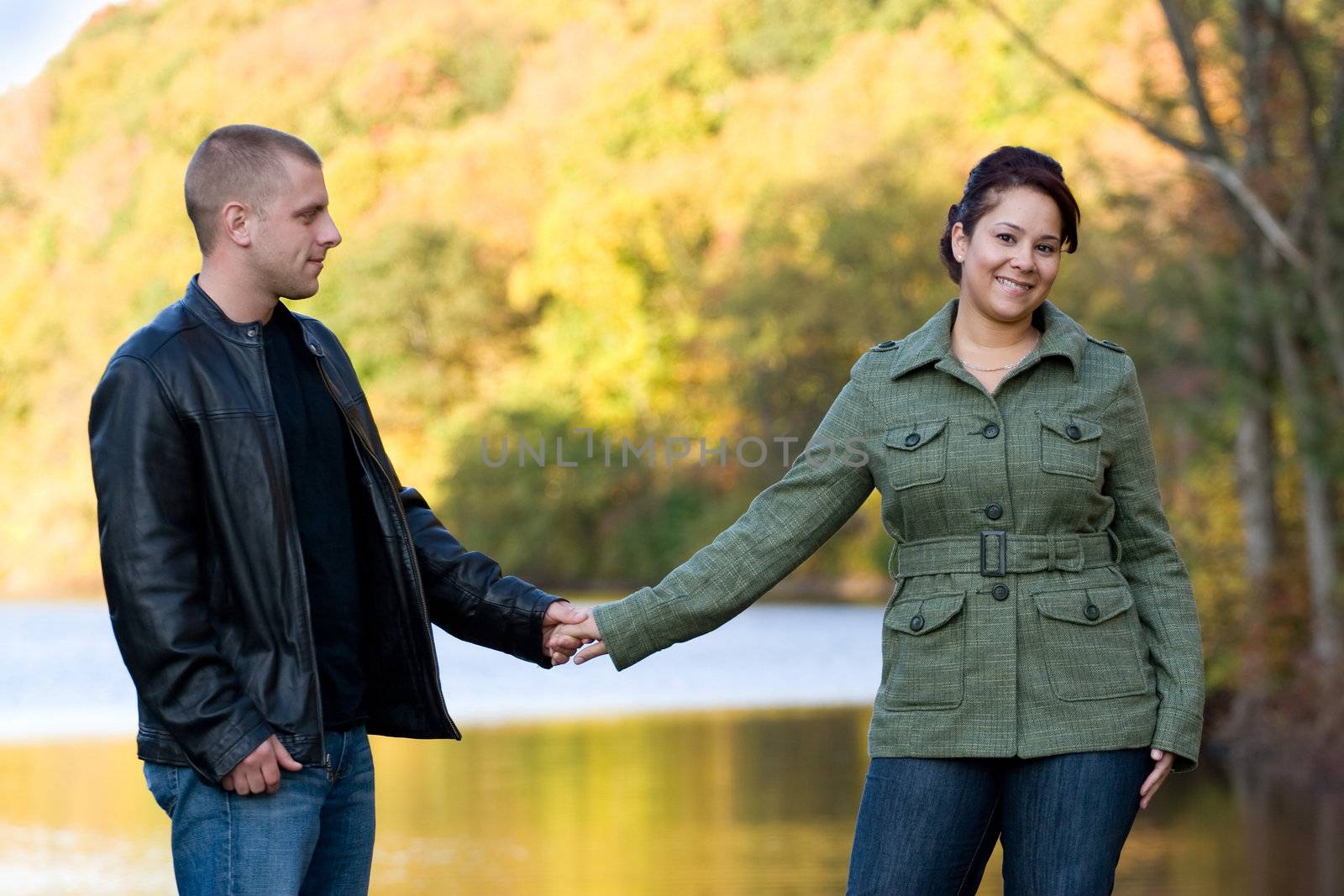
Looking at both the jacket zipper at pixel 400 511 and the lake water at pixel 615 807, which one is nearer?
the jacket zipper at pixel 400 511

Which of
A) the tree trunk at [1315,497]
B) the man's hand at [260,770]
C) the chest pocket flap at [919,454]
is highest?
the tree trunk at [1315,497]

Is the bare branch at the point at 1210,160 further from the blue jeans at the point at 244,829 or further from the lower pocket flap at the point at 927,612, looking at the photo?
the blue jeans at the point at 244,829

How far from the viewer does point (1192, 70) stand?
10.9 metres

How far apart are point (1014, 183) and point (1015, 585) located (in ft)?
2.10

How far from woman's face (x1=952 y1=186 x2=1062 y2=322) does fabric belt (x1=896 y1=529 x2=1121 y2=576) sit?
365mm

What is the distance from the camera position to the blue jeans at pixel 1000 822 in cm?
310

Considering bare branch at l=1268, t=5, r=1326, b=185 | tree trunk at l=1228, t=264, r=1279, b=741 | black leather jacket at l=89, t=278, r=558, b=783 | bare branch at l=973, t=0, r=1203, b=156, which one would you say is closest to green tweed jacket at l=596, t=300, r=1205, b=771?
black leather jacket at l=89, t=278, r=558, b=783

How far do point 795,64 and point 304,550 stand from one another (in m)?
38.3

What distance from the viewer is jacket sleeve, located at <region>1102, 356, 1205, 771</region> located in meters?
3.19

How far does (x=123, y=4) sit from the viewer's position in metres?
55.6

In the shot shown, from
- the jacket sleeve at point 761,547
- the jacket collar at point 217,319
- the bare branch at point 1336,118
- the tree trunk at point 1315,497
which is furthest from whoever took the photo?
the tree trunk at point 1315,497

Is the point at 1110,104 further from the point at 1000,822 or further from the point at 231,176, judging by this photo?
the point at 231,176

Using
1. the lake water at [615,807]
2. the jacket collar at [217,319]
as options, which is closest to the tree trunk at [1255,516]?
the lake water at [615,807]

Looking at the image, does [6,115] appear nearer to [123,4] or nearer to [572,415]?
[123,4]
